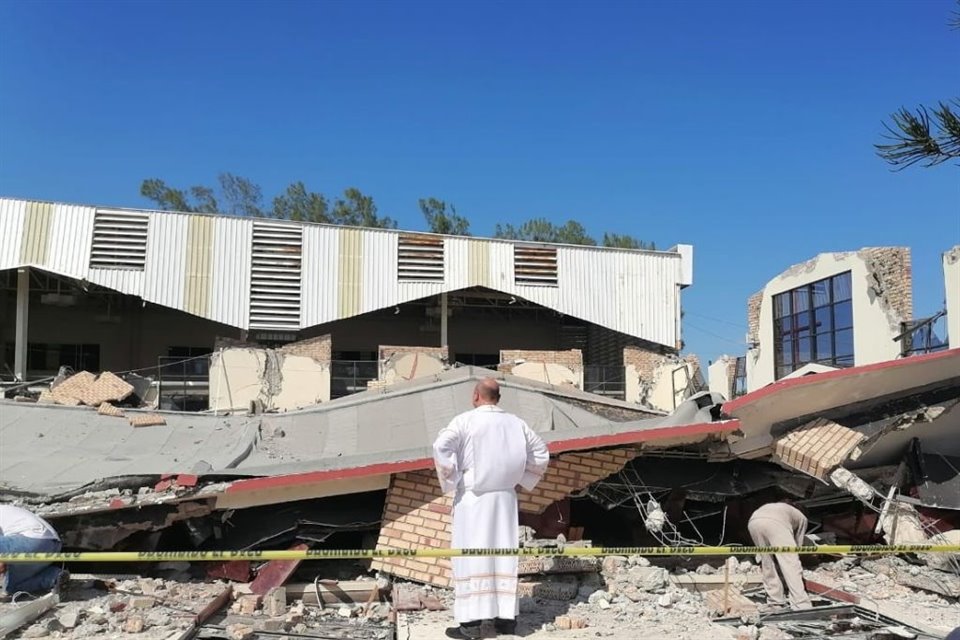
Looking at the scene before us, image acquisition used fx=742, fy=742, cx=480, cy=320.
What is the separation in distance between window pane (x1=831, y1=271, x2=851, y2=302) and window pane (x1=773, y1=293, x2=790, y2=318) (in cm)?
193

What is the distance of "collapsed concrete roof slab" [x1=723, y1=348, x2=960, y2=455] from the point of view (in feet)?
20.5

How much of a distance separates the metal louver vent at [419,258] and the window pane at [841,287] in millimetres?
10564

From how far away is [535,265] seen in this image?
22.5 metres

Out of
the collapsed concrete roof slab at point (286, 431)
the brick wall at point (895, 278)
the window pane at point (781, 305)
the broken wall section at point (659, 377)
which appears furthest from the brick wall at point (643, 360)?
the collapsed concrete roof slab at point (286, 431)

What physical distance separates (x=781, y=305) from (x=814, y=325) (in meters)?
1.55

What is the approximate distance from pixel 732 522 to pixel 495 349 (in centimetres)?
1927

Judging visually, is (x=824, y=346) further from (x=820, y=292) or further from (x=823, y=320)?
(x=820, y=292)

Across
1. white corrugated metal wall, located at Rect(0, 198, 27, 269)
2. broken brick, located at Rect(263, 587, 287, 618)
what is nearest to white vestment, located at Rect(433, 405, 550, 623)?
broken brick, located at Rect(263, 587, 287, 618)

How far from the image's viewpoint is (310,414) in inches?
393

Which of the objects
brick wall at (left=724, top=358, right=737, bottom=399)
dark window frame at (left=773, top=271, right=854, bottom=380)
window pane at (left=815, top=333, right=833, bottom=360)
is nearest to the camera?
dark window frame at (left=773, top=271, right=854, bottom=380)

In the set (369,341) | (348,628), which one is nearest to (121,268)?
(369,341)

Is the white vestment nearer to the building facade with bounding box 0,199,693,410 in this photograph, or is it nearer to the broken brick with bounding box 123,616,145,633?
the broken brick with bounding box 123,616,145,633

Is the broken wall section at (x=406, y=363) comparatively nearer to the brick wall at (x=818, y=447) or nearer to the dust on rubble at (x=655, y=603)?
the brick wall at (x=818, y=447)

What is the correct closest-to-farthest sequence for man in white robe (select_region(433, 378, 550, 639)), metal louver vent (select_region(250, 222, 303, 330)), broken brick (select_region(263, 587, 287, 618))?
man in white robe (select_region(433, 378, 550, 639))
broken brick (select_region(263, 587, 287, 618))
metal louver vent (select_region(250, 222, 303, 330))
